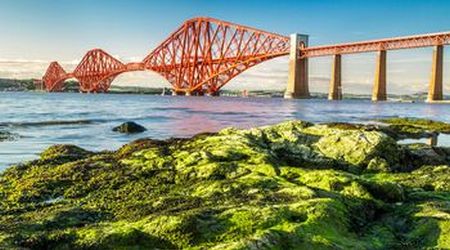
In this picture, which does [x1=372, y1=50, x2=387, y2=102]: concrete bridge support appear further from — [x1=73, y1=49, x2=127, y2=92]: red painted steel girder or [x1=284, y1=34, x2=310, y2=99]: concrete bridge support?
[x1=73, y1=49, x2=127, y2=92]: red painted steel girder

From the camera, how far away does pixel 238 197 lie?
244 inches

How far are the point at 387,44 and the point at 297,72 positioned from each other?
70.4 feet

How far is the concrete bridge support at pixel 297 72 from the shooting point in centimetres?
11650

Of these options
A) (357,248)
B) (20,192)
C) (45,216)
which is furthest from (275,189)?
(20,192)

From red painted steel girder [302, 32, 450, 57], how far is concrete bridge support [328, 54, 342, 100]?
2.65 m

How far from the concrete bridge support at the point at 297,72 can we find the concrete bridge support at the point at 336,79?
6149mm

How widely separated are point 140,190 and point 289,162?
126 inches

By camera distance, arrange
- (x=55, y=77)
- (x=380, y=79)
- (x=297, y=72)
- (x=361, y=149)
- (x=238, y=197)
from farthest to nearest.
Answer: (x=55, y=77)
(x=297, y=72)
(x=380, y=79)
(x=361, y=149)
(x=238, y=197)

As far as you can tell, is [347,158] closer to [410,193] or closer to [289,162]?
[289,162]

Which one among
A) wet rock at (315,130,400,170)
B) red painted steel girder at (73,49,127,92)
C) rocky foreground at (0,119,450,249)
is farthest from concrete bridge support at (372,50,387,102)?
wet rock at (315,130,400,170)

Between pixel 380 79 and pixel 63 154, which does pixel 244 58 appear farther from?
pixel 63 154

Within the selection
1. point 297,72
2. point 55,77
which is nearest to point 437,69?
point 297,72

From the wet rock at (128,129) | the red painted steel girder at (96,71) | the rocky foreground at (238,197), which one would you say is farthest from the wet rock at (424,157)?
the red painted steel girder at (96,71)

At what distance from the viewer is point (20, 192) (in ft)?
24.7
